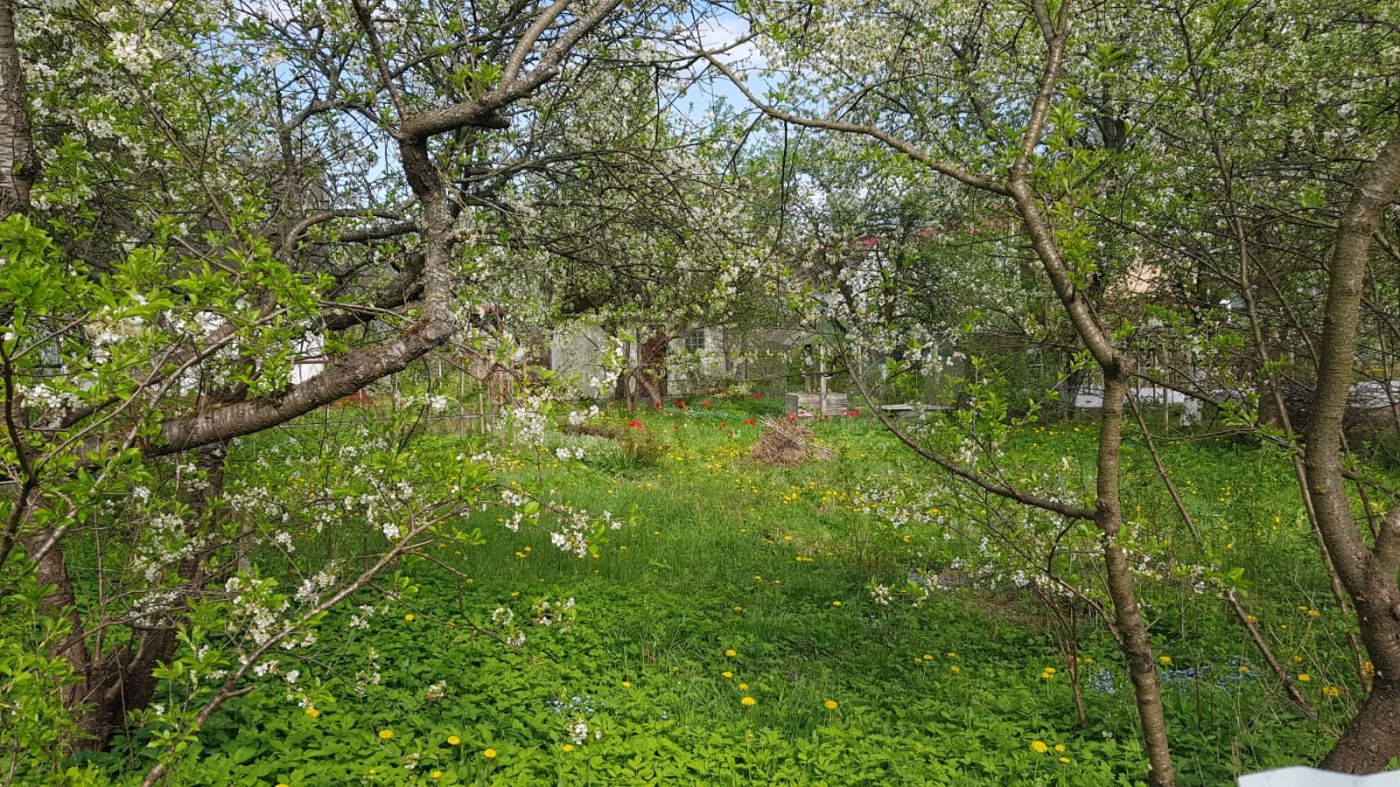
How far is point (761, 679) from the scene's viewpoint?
12.2ft

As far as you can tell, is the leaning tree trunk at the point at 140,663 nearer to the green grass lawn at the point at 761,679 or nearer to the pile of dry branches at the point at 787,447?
the green grass lawn at the point at 761,679

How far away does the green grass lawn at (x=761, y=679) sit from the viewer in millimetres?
2922

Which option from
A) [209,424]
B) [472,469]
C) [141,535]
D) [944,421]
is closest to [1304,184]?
[944,421]

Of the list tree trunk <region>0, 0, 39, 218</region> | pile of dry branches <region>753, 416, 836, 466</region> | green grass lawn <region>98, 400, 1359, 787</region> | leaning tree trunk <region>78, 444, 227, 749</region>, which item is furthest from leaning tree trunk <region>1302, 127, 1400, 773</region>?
pile of dry branches <region>753, 416, 836, 466</region>

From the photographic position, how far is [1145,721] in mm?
2062

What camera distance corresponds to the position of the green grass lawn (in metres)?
2.92

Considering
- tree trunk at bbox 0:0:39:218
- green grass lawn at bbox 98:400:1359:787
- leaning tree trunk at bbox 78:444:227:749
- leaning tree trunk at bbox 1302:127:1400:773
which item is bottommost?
green grass lawn at bbox 98:400:1359:787

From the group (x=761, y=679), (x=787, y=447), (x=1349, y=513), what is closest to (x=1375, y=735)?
(x=1349, y=513)

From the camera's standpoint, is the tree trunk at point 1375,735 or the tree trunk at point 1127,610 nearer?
the tree trunk at point 1375,735

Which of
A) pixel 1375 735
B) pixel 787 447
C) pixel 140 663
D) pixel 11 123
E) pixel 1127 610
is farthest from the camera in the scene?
pixel 787 447

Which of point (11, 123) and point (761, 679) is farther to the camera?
point (761, 679)

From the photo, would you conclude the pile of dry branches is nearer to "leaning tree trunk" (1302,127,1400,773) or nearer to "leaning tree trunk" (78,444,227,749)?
"leaning tree trunk" (78,444,227,749)

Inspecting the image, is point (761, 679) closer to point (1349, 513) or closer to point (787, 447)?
point (1349, 513)

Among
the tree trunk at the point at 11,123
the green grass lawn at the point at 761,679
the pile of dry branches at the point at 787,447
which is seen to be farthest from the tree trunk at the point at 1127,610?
the pile of dry branches at the point at 787,447
